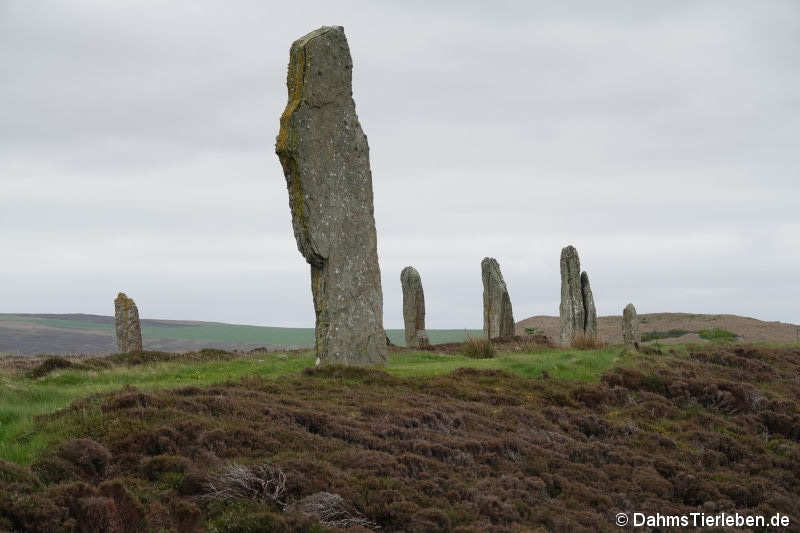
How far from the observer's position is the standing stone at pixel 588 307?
1292 inches

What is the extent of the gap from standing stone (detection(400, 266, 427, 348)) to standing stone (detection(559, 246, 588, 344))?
6.46 m

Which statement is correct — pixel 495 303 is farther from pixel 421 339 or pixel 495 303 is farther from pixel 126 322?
pixel 126 322

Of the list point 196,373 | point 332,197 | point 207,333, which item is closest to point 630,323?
point 332,197

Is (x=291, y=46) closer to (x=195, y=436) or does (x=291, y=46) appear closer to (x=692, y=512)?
(x=195, y=436)

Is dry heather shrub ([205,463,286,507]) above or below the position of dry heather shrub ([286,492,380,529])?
above

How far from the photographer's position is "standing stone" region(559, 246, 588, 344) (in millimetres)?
32500

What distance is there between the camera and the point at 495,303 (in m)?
35.8

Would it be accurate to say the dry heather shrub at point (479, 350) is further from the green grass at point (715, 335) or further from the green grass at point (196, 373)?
the green grass at point (715, 335)

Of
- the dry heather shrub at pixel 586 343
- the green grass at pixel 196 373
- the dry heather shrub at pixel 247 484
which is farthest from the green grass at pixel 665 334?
the dry heather shrub at pixel 247 484

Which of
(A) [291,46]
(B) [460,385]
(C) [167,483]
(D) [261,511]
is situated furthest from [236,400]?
(A) [291,46]

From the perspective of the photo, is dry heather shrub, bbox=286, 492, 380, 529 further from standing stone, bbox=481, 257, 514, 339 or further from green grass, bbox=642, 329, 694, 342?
green grass, bbox=642, 329, 694, 342

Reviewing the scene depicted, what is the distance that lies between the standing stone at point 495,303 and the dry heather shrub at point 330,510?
26.7m

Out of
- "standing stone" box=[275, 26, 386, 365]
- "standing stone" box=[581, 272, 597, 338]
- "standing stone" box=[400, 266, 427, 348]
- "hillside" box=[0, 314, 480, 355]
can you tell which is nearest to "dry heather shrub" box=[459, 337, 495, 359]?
"standing stone" box=[275, 26, 386, 365]

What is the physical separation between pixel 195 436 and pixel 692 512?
280 inches
